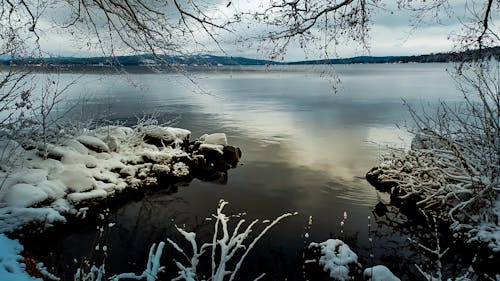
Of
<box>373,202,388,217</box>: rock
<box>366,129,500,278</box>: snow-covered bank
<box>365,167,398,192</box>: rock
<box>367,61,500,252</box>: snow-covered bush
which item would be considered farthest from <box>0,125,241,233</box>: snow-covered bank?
<box>367,61,500,252</box>: snow-covered bush

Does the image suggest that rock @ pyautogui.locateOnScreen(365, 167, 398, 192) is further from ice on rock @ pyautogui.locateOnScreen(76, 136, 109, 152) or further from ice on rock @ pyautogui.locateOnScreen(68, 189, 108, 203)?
ice on rock @ pyautogui.locateOnScreen(76, 136, 109, 152)

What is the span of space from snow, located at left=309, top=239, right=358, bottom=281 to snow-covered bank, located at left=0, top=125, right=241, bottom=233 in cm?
604

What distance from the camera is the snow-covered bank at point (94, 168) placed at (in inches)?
371

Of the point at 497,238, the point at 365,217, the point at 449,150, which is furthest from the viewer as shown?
the point at 365,217

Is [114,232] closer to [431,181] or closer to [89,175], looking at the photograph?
[89,175]

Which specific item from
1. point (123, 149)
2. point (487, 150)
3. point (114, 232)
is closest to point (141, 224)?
point (114, 232)

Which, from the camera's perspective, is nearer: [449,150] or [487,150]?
[487,150]

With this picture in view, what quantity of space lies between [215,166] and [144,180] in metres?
3.60

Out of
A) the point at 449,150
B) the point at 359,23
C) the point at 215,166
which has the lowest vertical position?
the point at 215,166

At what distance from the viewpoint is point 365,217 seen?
11.0m

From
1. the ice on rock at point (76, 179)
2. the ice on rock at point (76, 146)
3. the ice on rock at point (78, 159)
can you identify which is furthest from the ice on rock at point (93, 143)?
the ice on rock at point (76, 179)

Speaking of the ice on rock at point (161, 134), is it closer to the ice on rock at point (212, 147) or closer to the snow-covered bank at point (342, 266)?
the ice on rock at point (212, 147)

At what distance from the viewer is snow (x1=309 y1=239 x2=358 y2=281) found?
21.3ft

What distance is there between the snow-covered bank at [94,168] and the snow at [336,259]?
19.8 feet
